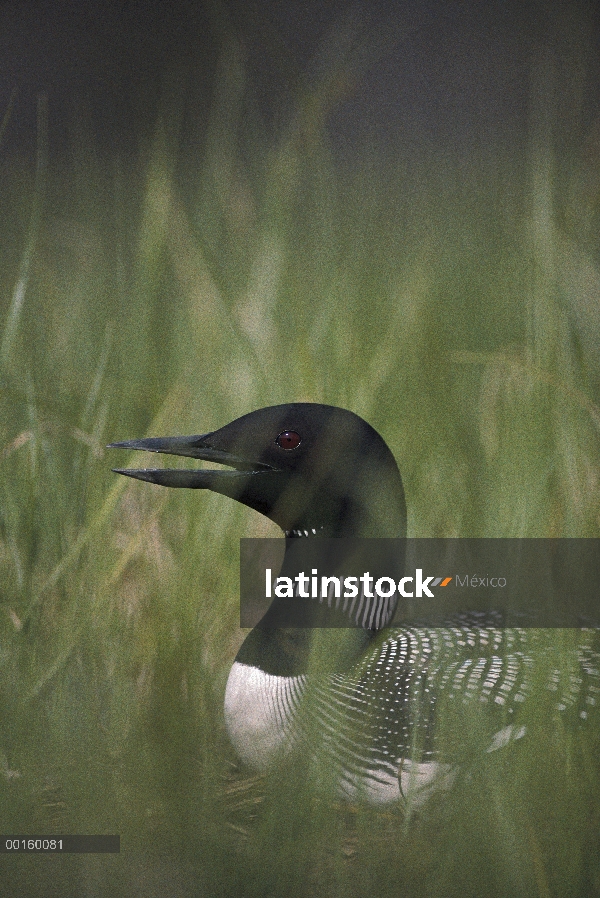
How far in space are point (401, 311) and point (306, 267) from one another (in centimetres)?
16

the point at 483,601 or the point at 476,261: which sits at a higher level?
the point at 476,261

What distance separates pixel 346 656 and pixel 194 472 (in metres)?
0.36

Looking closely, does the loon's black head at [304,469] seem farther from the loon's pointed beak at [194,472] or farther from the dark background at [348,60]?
the dark background at [348,60]

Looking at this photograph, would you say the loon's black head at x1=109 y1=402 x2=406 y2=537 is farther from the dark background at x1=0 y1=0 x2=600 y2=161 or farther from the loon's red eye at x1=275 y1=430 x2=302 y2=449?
the dark background at x1=0 y1=0 x2=600 y2=161

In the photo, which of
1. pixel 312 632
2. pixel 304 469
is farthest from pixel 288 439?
pixel 312 632

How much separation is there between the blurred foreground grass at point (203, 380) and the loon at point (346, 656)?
2.1 inches

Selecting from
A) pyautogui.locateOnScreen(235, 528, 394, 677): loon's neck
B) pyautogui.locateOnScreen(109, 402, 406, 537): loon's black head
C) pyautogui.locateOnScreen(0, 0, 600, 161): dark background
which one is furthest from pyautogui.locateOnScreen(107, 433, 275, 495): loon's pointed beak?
pyautogui.locateOnScreen(0, 0, 600, 161): dark background

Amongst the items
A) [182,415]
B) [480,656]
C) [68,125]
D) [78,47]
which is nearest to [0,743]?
[182,415]

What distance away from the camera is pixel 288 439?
1.02 m

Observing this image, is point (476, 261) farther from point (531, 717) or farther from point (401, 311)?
point (531, 717)

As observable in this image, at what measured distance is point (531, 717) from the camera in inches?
38.6

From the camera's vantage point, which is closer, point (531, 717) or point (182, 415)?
point (531, 717)

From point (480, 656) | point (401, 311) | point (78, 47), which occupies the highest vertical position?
point (78, 47)

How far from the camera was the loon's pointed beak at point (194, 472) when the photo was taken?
1.02 m
